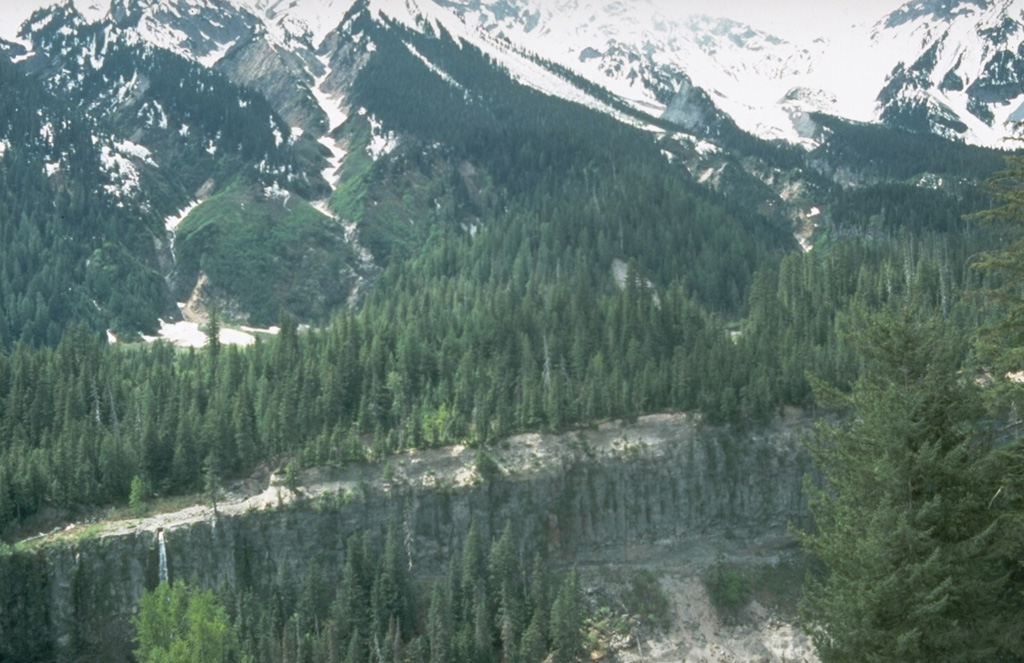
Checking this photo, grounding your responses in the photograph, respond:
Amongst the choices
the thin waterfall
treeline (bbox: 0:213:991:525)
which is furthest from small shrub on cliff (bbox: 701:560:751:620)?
the thin waterfall

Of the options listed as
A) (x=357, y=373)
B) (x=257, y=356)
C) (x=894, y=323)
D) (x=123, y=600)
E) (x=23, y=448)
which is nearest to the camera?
(x=894, y=323)

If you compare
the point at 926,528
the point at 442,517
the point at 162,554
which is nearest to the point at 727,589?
the point at 442,517

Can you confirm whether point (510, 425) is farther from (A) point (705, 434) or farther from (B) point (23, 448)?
(B) point (23, 448)

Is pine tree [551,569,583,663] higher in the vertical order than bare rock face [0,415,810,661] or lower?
lower

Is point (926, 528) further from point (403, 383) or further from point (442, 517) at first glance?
point (403, 383)

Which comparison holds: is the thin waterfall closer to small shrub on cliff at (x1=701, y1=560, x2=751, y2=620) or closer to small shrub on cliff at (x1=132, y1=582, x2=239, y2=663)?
small shrub on cliff at (x1=132, y1=582, x2=239, y2=663)

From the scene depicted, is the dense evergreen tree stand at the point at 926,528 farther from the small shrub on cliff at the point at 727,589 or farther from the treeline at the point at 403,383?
the treeline at the point at 403,383

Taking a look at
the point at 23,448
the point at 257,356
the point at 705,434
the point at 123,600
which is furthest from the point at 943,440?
the point at 257,356

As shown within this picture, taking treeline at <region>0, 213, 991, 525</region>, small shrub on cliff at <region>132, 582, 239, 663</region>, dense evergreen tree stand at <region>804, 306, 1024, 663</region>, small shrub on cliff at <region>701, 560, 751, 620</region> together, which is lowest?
small shrub on cliff at <region>701, 560, 751, 620</region>
